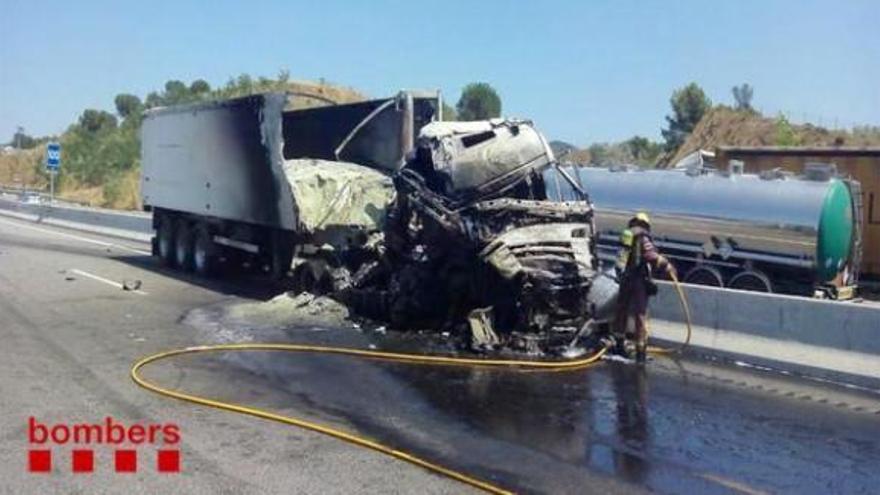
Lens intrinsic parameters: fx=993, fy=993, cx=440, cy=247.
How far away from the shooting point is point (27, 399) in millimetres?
8164

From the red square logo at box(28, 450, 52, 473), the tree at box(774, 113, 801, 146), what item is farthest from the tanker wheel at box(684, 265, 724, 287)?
the tree at box(774, 113, 801, 146)

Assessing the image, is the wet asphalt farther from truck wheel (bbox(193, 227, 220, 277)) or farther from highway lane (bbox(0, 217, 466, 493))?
truck wheel (bbox(193, 227, 220, 277))

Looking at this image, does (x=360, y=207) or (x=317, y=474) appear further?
(x=360, y=207)

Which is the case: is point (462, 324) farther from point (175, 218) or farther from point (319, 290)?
point (175, 218)

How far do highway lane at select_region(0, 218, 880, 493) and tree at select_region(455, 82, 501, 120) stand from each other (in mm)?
60333

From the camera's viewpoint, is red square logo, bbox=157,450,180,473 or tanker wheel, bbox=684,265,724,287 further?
tanker wheel, bbox=684,265,724,287

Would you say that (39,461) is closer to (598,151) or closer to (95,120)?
(598,151)

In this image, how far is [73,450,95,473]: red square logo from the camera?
6.21 m

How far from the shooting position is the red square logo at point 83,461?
20.4ft

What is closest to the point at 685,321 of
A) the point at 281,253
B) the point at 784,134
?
the point at 281,253

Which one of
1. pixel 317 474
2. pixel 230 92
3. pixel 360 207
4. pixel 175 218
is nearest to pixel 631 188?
pixel 360 207

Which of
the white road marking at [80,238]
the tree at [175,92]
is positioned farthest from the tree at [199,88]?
the white road marking at [80,238]

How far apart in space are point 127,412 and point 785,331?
6.73m

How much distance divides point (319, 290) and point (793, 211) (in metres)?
7.53
